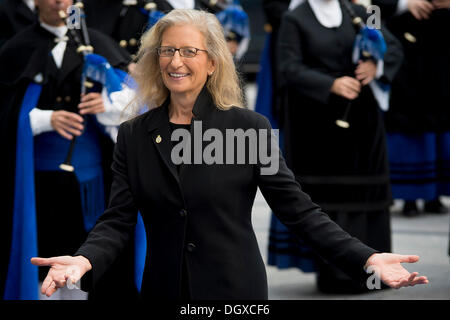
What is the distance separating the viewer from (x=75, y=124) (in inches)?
177

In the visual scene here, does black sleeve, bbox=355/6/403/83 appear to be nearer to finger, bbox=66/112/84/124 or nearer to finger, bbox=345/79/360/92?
finger, bbox=345/79/360/92

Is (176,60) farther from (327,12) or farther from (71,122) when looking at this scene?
(327,12)

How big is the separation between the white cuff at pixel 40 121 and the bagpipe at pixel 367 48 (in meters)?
1.64

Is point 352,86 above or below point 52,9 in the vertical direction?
below

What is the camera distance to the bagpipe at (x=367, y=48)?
16.7 feet

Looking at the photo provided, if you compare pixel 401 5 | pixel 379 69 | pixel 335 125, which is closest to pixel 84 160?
pixel 335 125

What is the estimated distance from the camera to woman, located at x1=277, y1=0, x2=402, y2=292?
5.20 metres

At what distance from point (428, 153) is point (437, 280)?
2283mm

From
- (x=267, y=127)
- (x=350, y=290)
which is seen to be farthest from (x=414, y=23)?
(x=267, y=127)

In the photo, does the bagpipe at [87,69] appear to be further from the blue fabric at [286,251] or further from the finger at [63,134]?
the blue fabric at [286,251]

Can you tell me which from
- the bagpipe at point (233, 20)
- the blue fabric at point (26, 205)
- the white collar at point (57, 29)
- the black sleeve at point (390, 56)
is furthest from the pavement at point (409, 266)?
the white collar at point (57, 29)

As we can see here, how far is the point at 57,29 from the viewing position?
4746 mm

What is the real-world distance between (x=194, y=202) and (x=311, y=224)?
364mm

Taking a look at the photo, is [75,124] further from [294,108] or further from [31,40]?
[294,108]
